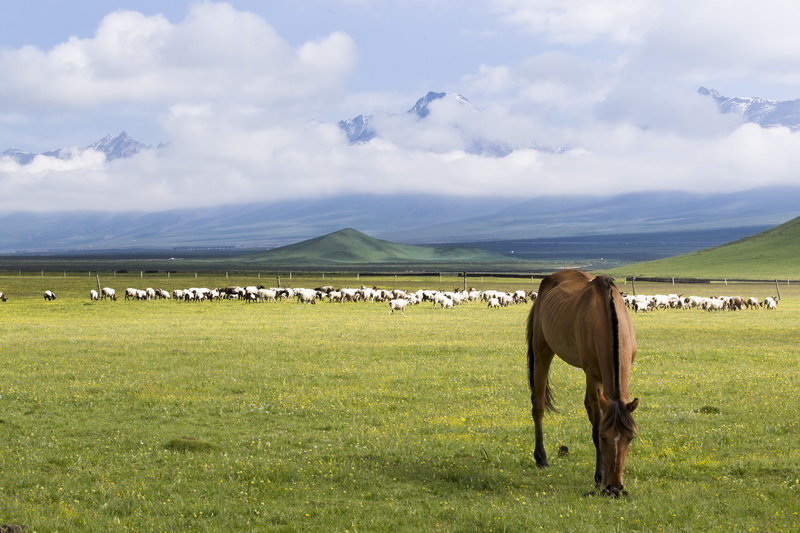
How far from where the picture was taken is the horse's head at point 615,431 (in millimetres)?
10961

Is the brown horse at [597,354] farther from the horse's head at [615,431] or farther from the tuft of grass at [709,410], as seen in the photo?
the tuft of grass at [709,410]

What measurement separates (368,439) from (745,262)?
166 meters

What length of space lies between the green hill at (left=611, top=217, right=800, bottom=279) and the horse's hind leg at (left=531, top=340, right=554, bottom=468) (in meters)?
135

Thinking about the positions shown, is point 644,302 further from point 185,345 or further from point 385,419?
point 385,419

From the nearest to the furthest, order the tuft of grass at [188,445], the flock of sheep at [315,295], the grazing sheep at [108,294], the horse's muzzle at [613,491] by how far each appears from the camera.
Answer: the horse's muzzle at [613,491] → the tuft of grass at [188,445] → the flock of sheep at [315,295] → the grazing sheep at [108,294]

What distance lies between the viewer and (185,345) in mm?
33312

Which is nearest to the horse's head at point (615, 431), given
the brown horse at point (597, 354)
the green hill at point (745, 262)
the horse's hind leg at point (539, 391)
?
the brown horse at point (597, 354)

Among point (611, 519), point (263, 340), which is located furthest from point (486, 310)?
point (611, 519)

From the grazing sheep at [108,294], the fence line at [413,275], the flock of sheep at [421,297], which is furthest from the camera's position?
the fence line at [413,275]

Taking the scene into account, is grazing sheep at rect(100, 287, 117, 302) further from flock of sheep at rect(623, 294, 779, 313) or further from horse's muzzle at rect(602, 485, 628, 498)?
horse's muzzle at rect(602, 485, 628, 498)

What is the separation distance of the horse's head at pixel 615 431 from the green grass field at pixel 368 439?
64 cm

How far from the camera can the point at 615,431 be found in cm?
1102

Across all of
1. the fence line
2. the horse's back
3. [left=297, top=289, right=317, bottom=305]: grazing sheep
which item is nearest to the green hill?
the fence line

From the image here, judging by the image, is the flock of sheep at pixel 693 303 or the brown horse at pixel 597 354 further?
the flock of sheep at pixel 693 303
